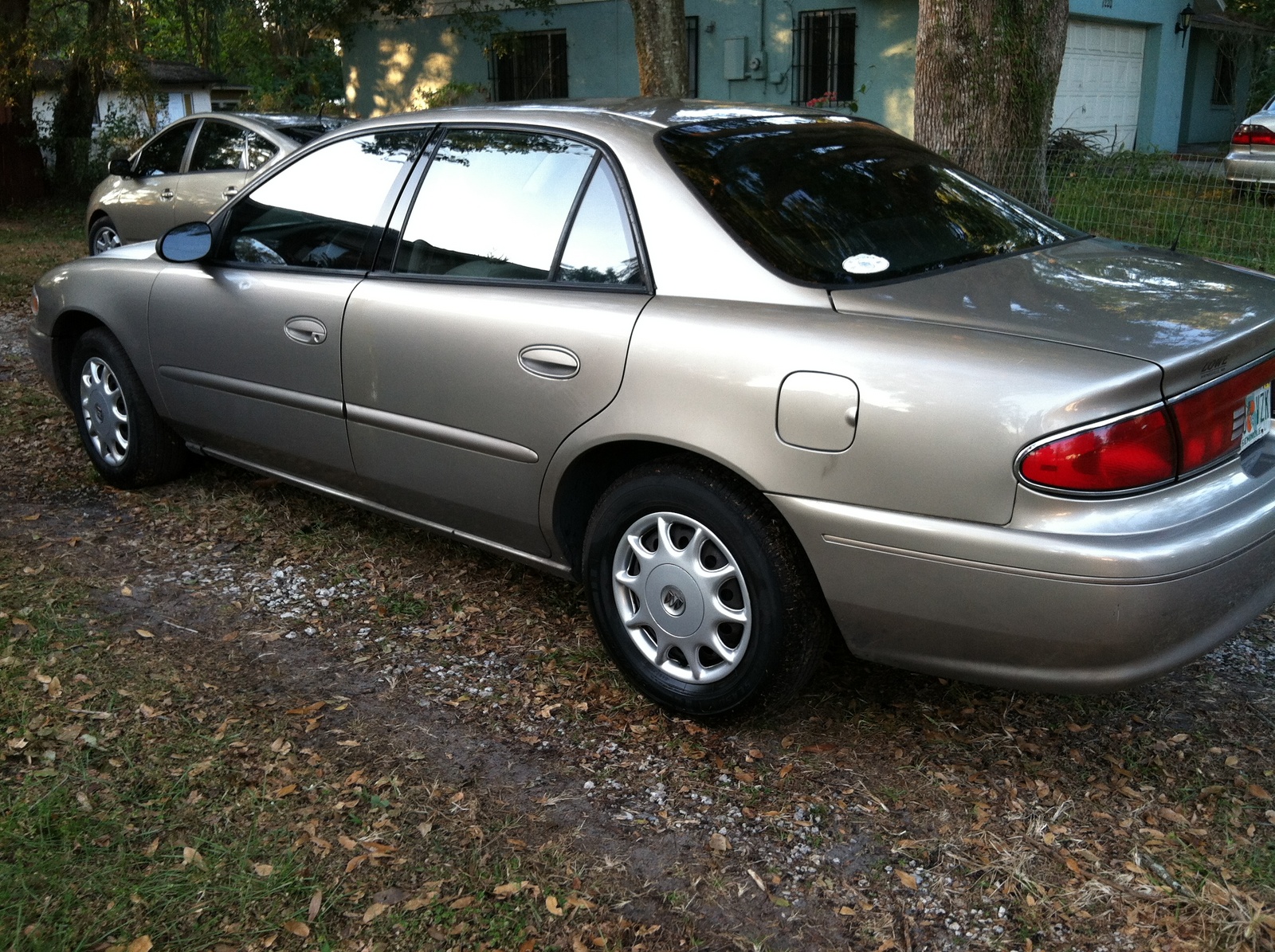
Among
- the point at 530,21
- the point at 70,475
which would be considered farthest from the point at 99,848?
the point at 530,21

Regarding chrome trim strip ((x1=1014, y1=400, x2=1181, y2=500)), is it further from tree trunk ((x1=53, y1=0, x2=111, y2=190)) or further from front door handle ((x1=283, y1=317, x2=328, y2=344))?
tree trunk ((x1=53, y1=0, x2=111, y2=190))

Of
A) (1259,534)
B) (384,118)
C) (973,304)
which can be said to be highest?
(384,118)

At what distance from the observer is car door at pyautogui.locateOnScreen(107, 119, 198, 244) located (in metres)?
10.6

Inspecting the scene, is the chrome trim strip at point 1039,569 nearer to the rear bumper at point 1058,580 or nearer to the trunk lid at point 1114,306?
the rear bumper at point 1058,580

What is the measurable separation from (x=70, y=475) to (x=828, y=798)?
4.01m

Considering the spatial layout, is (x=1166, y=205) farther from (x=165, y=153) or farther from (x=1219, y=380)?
(x=165, y=153)

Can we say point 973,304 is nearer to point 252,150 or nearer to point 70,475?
point 70,475

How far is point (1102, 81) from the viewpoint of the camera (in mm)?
18219

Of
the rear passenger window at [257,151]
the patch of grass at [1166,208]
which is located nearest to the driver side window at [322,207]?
the patch of grass at [1166,208]

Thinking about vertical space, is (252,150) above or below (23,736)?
above

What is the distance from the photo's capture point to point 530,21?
19.1 m

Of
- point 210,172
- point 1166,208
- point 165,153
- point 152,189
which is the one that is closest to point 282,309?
point 1166,208

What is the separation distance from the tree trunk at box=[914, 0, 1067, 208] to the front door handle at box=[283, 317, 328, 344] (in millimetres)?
4412

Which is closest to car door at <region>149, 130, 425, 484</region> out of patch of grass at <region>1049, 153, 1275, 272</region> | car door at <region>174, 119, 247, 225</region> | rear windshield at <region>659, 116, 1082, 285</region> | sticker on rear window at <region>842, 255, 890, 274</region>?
rear windshield at <region>659, 116, 1082, 285</region>
